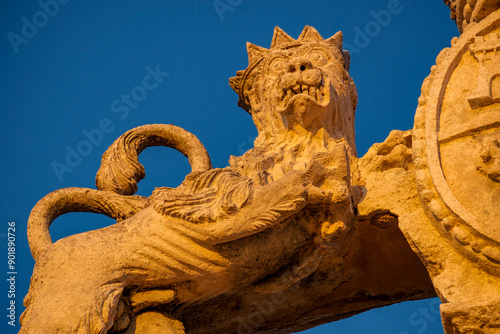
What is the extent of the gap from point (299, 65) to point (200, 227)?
1.33 metres

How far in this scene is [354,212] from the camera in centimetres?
456

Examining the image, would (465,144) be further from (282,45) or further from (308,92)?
(282,45)

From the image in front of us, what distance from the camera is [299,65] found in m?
4.93

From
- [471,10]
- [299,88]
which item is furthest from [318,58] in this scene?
[471,10]

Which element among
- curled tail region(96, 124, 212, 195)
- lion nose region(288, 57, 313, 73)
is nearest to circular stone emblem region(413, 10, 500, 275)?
lion nose region(288, 57, 313, 73)

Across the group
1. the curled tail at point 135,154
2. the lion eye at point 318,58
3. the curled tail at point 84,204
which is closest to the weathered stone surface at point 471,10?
the lion eye at point 318,58

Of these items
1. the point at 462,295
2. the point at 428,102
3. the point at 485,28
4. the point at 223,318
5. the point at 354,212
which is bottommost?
the point at 462,295

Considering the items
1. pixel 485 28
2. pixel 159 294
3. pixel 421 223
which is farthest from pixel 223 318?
pixel 485 28

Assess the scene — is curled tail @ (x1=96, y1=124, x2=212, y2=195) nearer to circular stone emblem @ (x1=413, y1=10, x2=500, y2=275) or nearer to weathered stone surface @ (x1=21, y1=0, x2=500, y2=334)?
weathered stone surface @ (x1=21, y1=0, x2=500, y2=334)

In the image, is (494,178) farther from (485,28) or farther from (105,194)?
(105,194)

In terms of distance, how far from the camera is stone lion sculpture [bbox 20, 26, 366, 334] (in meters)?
4.16

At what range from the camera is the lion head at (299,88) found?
4.84 meters

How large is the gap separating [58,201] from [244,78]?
1493mm

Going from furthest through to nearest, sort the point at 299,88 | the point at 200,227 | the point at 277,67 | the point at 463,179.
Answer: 1. the point at 277,67
2. the point at 299,88
3. the point at 200,227
4. the point at 463,179
